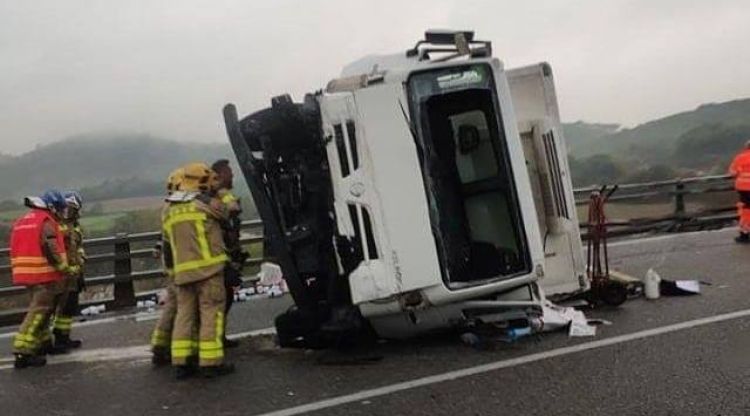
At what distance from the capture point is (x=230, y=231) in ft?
20.1

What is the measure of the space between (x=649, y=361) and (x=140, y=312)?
5.85 meters

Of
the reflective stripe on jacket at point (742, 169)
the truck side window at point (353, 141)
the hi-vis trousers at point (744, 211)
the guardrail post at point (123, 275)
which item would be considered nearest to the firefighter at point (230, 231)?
the truck side window at point (353, 141)

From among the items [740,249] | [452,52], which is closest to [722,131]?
[740,249]

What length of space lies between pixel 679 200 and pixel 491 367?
9.02 meters

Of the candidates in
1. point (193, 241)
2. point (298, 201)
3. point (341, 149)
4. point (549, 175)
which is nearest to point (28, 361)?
point (193, 241)

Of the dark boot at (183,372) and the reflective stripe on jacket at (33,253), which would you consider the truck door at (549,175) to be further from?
the reflective stripe on jacket at (33,253)

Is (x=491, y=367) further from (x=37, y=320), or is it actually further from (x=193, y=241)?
(x=37, y=320)

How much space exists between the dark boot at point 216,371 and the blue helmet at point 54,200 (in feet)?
7.17

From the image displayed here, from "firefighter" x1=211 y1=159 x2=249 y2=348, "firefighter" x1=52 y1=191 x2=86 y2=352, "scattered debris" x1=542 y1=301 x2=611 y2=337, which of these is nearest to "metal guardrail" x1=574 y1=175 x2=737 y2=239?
"scattered debris" x1=542 y1=301 x2=611 y2=337

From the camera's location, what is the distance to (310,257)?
5.82m

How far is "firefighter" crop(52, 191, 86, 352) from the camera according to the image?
6895 mm

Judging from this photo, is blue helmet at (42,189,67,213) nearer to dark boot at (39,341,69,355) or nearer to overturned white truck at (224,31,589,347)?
dark boot at (39,341,69,355)

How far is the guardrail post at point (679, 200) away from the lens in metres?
13.0

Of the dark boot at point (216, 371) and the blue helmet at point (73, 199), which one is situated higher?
the blue helmet at point (73, 199)
